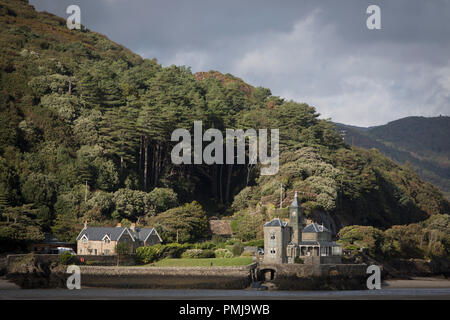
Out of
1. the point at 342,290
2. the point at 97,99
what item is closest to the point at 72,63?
the point at 97,99

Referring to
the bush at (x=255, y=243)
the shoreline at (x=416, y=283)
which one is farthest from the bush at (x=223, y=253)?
the shoreline at (x=416, y=283)

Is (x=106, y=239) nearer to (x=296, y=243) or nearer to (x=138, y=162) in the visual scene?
(x=296, y=243)

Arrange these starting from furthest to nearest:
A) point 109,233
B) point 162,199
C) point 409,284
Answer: point 162,199 → point 109,233 → point 409,284

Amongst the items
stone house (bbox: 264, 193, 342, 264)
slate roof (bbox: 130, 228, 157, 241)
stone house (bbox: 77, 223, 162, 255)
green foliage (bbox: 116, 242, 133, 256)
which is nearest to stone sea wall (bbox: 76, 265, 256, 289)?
stone house (bbox: 264, 193, 342, 264)

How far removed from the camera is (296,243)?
64938 mm

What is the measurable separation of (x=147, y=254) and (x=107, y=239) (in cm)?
586

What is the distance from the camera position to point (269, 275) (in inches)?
2482

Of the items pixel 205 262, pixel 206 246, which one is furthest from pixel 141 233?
pixel 205 262

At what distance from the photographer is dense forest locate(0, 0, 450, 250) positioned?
78062mm

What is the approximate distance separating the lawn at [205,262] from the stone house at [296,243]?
2.55 metres

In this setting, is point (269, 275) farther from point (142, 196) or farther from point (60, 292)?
point (142, 196)

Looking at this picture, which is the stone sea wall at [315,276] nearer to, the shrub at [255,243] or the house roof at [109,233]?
the shrub at [255,243]

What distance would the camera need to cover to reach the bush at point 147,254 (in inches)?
2687

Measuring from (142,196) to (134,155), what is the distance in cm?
1332
